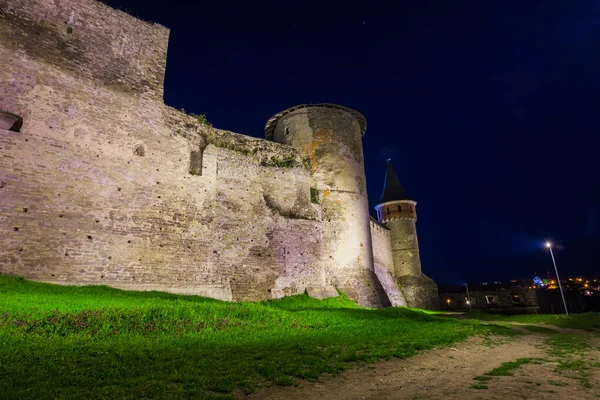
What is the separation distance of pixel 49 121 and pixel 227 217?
8466 millimetres

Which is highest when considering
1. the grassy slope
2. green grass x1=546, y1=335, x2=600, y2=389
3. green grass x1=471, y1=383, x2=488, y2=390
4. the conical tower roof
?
the conical tower roof

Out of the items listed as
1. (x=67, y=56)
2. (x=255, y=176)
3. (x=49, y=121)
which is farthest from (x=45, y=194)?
(x=255, y=176)

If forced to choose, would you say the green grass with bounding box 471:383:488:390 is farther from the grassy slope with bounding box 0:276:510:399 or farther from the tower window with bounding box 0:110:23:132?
the tower window with bounding box 0:110:23:132

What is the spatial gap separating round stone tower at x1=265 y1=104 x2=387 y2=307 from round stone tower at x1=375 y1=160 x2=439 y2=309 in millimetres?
11827

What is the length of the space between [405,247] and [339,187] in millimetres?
15718

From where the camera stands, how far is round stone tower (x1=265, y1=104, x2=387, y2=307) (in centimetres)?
2169

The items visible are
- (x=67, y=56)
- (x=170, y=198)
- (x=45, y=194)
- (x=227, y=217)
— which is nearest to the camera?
(x=45, y=194)

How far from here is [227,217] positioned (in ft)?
58.6

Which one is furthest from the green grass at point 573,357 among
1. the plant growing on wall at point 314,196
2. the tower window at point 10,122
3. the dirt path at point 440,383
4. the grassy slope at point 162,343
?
the tower window at point 10,122

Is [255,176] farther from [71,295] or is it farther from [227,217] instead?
[71,295]

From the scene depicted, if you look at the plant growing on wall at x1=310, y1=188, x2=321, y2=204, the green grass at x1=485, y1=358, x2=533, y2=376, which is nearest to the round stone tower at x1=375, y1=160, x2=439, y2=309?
the plant growing on wall at x1=310, y1=188, x2=321, y2=204

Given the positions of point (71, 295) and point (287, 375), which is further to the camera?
point (71, 295)

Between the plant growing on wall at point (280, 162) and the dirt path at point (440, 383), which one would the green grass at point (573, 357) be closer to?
the dirt path at point (440, 383)

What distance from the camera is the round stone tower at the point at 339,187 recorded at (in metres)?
21.7
